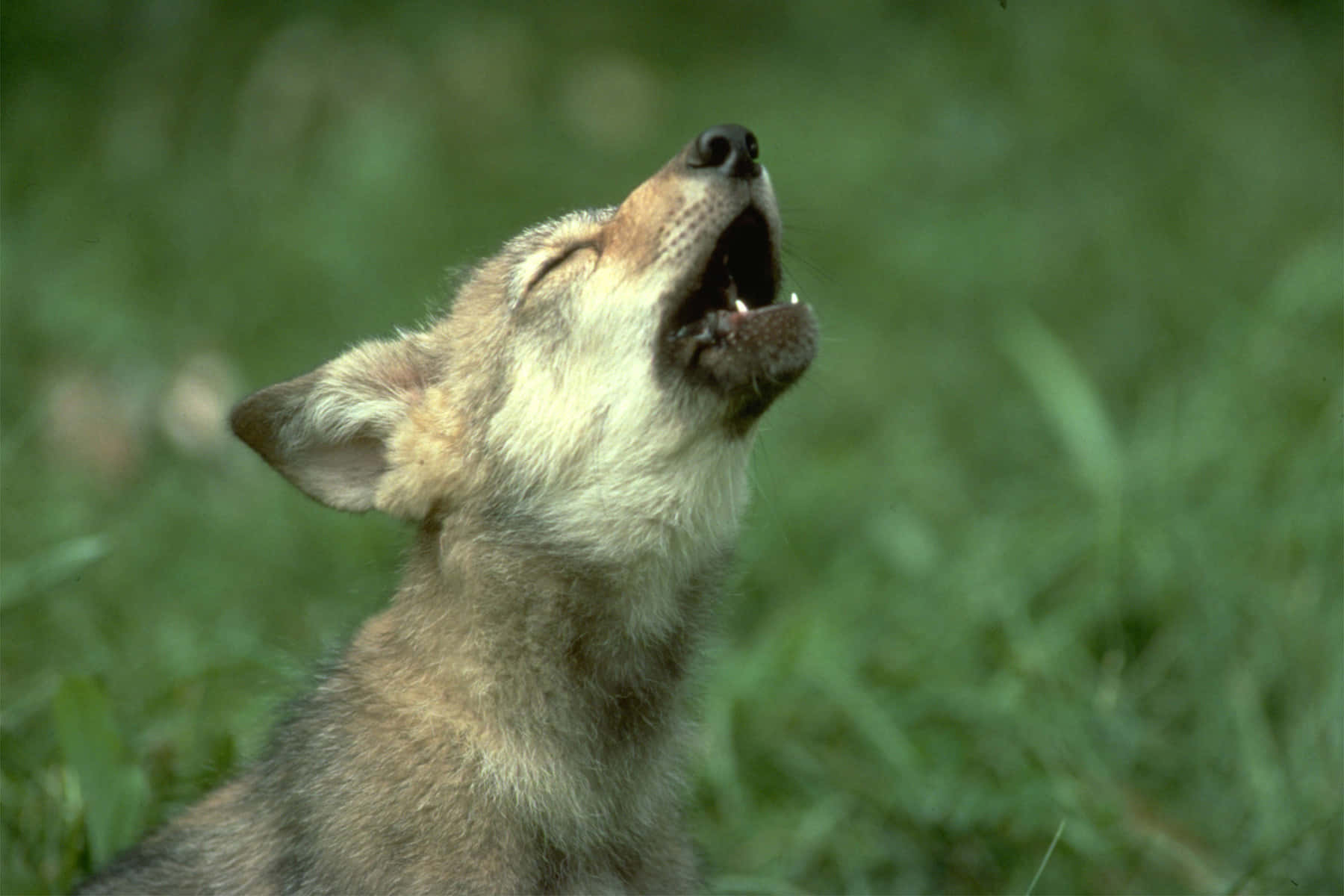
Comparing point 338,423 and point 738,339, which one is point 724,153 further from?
point 338,423

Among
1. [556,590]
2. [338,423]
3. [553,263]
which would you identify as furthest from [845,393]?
[556,590]

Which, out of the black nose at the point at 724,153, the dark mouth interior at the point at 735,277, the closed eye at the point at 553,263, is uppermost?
the black nose at the point at 724,153

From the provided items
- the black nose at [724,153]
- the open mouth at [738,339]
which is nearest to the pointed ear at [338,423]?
the open mouth at [738,339]

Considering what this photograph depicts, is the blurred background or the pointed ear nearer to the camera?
the pointed ear

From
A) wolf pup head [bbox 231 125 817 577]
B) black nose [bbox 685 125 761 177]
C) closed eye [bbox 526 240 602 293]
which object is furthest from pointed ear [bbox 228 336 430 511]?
black nose [bbox 685 125 761 177]

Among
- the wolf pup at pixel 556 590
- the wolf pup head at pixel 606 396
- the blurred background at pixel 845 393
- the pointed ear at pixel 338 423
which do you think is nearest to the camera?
the wolf pup at pixel 556 590

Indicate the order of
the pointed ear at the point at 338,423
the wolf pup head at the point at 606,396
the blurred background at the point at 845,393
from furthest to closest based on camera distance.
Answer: the blurred background at the point at 845,393
the pointed ear at the point at 338,423
the wolf pup head at the point at 606,396

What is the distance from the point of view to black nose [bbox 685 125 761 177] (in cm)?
365

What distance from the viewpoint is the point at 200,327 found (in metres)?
8.16

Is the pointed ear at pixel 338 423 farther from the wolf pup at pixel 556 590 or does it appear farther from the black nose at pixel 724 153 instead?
the black nose at pixel 724 153

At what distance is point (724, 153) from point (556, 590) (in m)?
1.00

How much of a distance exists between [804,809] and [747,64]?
23.8 ft

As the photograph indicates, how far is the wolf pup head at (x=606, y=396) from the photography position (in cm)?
359

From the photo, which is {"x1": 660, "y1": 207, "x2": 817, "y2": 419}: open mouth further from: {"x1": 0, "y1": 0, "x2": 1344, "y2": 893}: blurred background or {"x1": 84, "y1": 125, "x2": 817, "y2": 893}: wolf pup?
{"x1": 0, "y1": 0, "x2": 1344, "y2": 893}: blurred background
